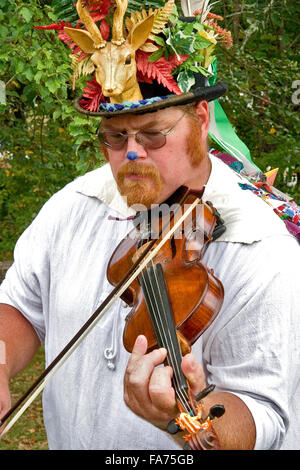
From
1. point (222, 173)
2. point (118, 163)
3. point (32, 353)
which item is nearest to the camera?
point (118, 163)

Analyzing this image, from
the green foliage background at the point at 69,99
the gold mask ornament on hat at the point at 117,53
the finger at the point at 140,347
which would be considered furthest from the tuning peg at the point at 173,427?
the green foliage background at the point at 69,99

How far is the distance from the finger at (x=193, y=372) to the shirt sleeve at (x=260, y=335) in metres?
0.24

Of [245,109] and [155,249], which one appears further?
[245,109]

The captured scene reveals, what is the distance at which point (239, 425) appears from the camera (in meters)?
1.70

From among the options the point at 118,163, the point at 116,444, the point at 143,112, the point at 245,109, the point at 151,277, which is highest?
the point at 143,112

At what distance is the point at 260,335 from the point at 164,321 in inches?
10.4

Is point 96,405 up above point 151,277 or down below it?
below

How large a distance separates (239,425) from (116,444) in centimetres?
51

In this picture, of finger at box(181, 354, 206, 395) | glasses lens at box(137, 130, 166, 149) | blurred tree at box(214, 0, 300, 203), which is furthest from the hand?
blurred tree at box(214, 0, 300, 203)

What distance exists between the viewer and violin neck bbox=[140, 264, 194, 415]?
1570 millimetres

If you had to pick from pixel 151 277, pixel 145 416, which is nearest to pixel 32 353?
pixel 151 277

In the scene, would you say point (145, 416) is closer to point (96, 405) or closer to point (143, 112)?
point (96, 405)

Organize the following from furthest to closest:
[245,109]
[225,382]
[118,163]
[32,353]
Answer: [245,109], [32,353], [118,163], [225,382]

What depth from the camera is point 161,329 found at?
1.75 metres
